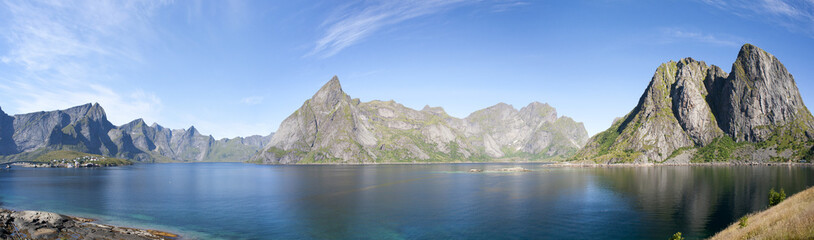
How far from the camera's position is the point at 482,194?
105 m

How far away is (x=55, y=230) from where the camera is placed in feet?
176

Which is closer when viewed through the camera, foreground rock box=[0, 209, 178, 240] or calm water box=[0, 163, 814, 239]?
foreground rock box=[0, 209, 178, 240]

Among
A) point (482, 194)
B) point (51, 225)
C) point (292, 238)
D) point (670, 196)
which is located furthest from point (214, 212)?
point (670, 196)

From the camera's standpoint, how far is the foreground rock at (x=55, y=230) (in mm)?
51375

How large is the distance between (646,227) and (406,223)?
121ft

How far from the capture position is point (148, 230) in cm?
5762

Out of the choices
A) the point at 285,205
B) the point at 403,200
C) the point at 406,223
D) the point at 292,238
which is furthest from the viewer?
the point at 403,200

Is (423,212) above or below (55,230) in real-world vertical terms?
below

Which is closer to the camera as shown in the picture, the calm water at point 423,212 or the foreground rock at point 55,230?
the foreground rock at point 55,230

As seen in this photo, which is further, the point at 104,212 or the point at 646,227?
the point at 104,212

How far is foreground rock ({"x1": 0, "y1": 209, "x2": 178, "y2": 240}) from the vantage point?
51.4 m

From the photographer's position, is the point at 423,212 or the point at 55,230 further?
the point at 423,212

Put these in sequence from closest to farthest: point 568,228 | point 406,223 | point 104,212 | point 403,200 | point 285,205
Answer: point 568,228, point 406,223, point 104,212, point 285,205, point 403,200

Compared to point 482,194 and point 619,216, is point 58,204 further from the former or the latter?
point 619,216
